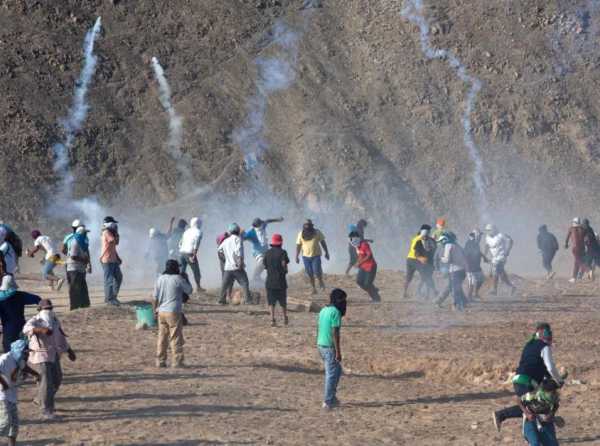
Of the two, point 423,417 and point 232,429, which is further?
point 423,417

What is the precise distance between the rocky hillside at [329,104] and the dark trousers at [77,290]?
23.5 metres

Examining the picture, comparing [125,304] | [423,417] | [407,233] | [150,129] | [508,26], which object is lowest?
[423,417]

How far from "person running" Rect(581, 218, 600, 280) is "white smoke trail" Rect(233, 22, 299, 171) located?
62.5ft

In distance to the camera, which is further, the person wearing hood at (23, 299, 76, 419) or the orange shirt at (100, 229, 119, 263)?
the orange shirt at (100, 229, 119, 263)

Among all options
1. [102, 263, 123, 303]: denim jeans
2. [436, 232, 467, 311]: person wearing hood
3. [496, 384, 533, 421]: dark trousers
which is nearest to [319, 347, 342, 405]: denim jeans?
[496, 384, 533, 421]: dark trousers

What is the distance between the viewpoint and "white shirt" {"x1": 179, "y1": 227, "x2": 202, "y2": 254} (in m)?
22.6

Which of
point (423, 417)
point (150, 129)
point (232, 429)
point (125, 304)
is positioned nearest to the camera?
point (232, 429)

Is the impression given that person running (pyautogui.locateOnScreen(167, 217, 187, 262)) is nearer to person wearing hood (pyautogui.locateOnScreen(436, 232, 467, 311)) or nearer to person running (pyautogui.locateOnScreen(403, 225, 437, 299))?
person running (pyautogui.locateOnScreen(403, 225, 437, 299))

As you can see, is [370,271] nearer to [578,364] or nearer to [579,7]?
[578,364]


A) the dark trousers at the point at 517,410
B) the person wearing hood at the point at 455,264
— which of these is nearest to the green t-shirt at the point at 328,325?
the dark trousers at the point at 517,410

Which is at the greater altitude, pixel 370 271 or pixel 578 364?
pixel 370 271

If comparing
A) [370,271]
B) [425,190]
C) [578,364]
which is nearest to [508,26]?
[425,190]

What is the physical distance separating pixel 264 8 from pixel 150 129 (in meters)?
8.57

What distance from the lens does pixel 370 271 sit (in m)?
22.5
